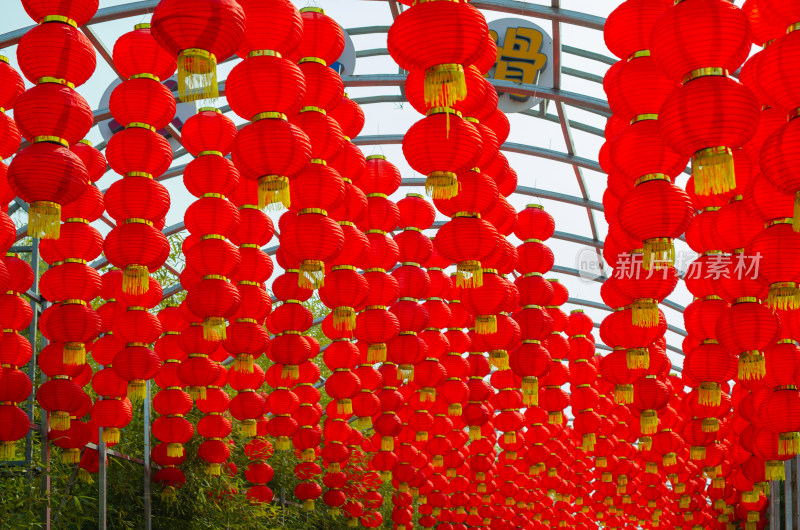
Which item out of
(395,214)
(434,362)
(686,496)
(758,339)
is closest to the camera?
(758,339)

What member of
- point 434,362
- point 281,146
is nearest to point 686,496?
point 434,362

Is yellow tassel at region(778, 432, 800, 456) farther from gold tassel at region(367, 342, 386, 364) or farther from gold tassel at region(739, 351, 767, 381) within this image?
gold tassel at region(367, 342, 386, 364)

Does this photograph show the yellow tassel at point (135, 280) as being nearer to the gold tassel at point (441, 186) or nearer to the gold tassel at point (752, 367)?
the gold tassel at point (441, 186)

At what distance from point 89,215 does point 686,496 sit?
15.9 meters

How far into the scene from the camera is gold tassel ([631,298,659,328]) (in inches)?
276

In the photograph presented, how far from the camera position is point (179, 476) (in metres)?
12.9

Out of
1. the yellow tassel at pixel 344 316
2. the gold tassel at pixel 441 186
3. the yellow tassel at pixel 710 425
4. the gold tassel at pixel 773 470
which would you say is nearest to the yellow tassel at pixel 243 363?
the yellow tassel at pixel 344 316

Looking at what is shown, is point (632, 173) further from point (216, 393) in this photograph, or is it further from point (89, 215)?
point (216, 393)

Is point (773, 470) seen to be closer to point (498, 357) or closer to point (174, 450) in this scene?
point (498, 357)

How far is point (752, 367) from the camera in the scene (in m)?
7.44

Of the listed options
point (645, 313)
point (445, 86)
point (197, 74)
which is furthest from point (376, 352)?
point (197, 74)

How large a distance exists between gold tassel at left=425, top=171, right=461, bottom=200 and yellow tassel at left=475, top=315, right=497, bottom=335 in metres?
2.11

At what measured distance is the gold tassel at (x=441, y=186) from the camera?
589 centimetres

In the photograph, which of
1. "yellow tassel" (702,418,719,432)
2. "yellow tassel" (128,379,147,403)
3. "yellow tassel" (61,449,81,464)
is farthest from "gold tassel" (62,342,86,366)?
"yellow tassel" (702,418,719,432)
